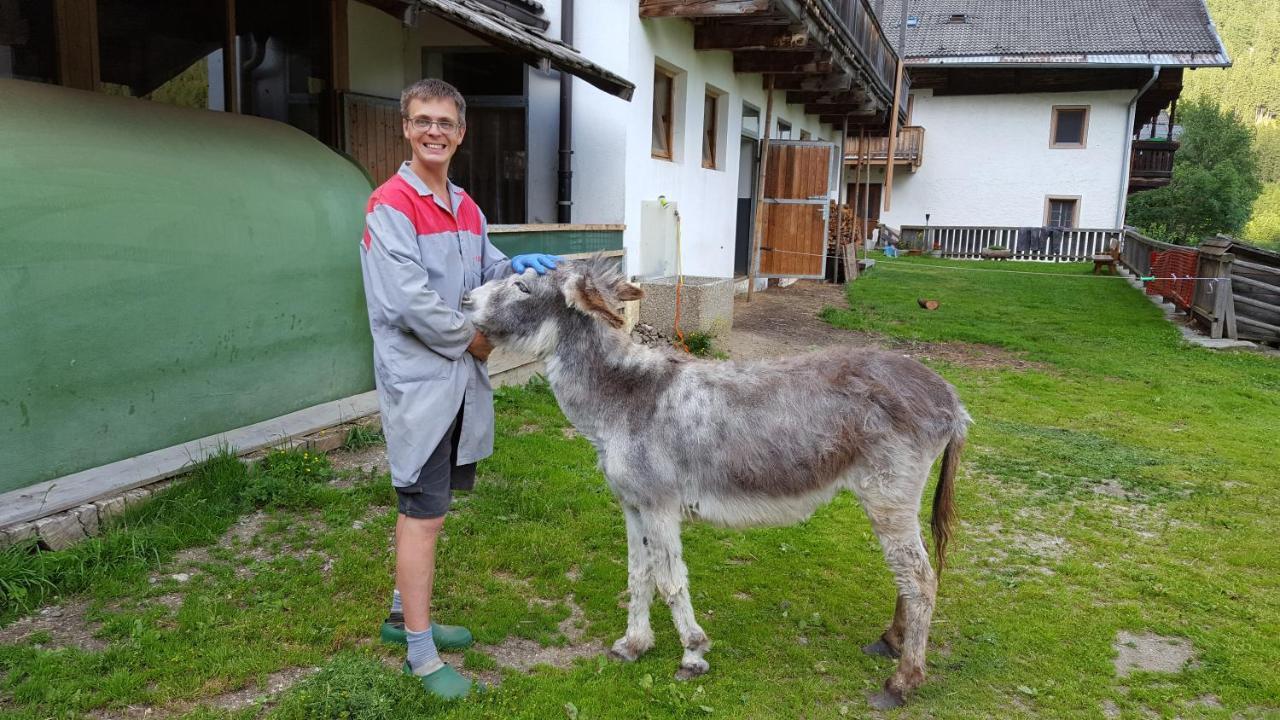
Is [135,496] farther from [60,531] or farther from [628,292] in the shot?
[628,292]

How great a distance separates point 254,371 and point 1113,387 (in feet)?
29.6

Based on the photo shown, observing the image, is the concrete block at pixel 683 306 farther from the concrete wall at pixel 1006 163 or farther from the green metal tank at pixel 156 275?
the concrete wall at pixel 1006 163

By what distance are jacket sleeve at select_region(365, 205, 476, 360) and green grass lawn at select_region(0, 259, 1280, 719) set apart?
1.40m

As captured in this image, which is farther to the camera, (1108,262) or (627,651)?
(1108,262)

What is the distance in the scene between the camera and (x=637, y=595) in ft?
11.8

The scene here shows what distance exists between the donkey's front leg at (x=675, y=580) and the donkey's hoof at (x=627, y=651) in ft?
0.66

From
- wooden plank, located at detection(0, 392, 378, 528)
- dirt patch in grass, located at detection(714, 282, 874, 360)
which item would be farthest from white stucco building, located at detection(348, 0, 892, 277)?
wooden plank, located at detection(0, 392, 378, 528)

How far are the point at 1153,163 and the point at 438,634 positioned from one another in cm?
3700

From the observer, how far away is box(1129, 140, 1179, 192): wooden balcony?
31703mm

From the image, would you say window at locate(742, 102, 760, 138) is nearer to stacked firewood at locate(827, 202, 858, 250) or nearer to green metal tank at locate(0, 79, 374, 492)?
stacked firewood at locate(827, 202, 858, 250)

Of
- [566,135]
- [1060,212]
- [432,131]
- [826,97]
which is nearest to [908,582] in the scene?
[432,131]

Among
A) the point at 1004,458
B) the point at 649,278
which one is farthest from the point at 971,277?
the point at 1004,458

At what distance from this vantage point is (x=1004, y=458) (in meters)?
6.67

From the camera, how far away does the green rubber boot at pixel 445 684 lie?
3.18m
